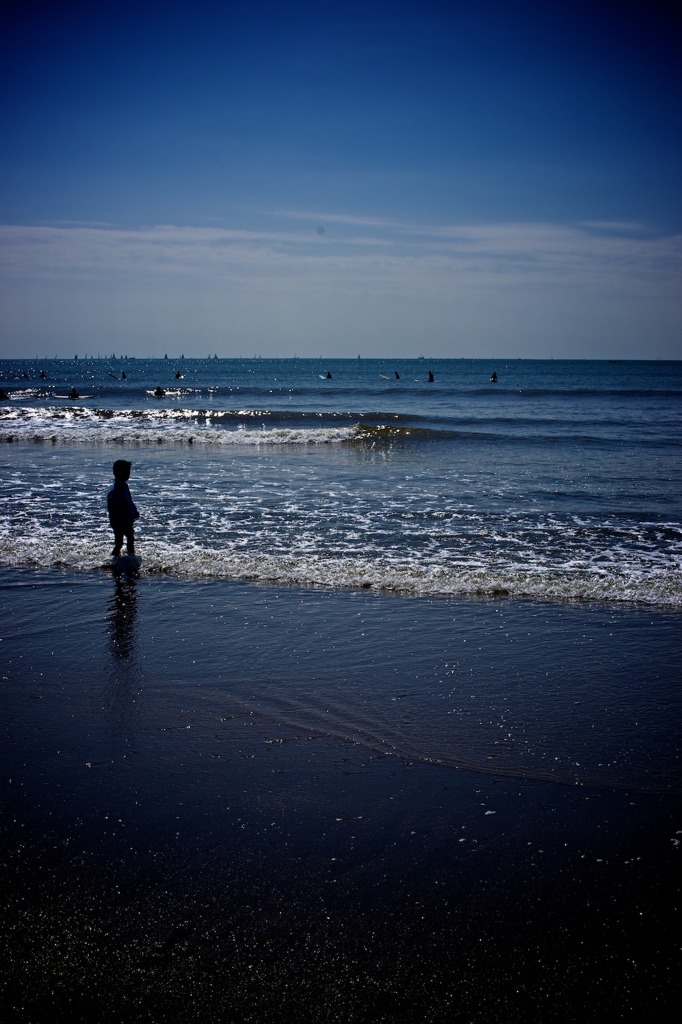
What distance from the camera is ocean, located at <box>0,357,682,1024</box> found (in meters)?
3.11

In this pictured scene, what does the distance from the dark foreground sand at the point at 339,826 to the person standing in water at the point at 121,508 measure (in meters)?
3.05

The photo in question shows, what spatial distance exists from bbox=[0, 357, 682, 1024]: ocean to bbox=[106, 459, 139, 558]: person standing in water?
409mm

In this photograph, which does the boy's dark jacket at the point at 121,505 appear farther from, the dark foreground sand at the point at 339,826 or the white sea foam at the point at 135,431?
the white sea foam at the point at 135,431

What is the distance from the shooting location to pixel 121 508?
10.2m

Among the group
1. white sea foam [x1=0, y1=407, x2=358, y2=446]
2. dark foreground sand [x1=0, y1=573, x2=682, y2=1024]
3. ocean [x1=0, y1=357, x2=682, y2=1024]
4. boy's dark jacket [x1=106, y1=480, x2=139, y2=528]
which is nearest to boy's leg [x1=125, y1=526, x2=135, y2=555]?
boy's dark jacket [x1=106, y1=480, x2=139, y2=528]

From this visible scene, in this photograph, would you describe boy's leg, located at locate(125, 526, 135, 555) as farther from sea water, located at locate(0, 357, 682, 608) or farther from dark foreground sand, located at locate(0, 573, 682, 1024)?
dark foreground sand, located at locate(0, 573, 682, 1024)

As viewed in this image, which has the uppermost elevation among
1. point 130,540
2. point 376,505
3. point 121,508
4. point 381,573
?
point 121,508

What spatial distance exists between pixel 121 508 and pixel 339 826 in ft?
23.4

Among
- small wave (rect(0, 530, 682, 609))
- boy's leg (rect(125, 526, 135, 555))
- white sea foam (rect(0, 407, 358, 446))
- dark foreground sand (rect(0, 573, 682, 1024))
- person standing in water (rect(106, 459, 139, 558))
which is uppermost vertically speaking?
white sea foam (rect(0, 407, 358, 446))

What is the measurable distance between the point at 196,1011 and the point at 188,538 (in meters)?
9.27

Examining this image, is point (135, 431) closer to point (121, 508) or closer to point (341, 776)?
point (121, 508)

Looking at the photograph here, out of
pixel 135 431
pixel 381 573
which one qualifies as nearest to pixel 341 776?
pixel 381 573

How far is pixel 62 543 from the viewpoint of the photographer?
37.2 feet

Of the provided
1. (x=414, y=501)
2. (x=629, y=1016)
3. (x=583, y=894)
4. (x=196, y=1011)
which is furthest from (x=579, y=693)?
(x=414, y=501)
